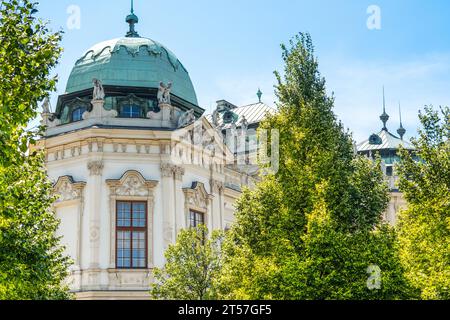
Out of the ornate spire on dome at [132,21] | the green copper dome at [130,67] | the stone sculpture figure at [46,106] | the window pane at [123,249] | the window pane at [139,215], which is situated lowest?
the window pane at [123,249]

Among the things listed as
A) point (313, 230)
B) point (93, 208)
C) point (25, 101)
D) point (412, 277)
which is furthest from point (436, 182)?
A: point (93, 208)

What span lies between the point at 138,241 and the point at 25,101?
20.9 m

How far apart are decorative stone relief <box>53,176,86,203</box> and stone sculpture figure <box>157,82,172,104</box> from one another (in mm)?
6378

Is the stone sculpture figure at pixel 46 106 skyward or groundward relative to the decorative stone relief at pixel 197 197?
skyward

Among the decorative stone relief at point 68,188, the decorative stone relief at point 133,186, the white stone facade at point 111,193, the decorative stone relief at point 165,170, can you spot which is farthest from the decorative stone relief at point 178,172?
the decorative stone relief at point 68,188

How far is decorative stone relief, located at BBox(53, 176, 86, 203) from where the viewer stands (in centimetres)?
4188

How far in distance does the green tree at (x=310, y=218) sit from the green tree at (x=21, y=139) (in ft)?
23.9

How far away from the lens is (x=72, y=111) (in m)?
44.3

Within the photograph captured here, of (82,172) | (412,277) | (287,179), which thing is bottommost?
(412,277)

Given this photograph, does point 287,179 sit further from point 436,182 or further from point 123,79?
point 123,79

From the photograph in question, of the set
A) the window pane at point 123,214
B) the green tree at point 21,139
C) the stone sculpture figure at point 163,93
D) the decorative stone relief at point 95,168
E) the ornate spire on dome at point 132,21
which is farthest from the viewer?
the ornate spire on dome at point 132,21

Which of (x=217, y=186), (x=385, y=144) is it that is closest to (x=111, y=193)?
(x=217, y=186)

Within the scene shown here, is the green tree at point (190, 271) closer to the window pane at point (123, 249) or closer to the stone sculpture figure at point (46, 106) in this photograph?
the window pane at point (123, 249)

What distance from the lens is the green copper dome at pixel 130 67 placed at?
44.8 m
